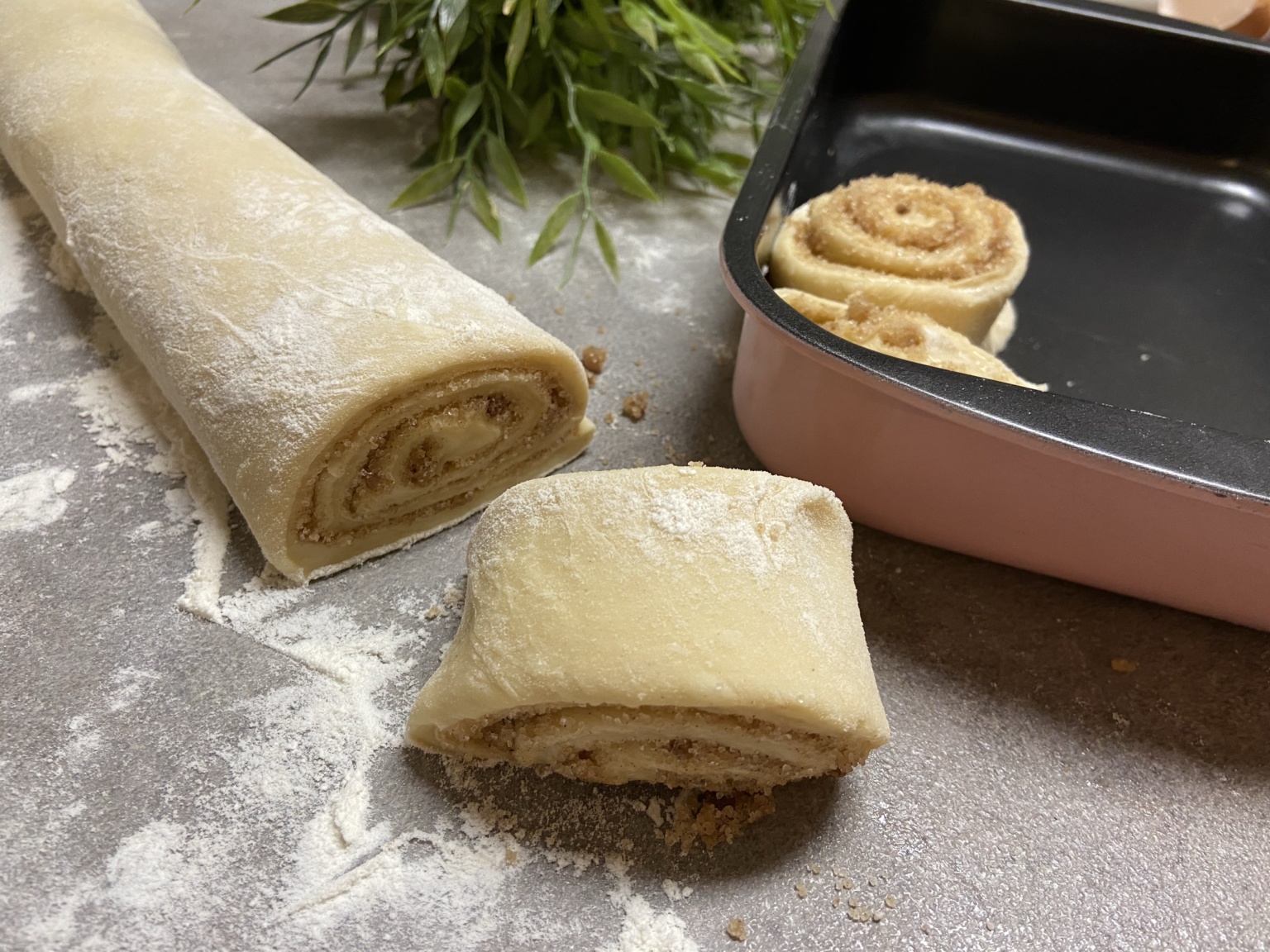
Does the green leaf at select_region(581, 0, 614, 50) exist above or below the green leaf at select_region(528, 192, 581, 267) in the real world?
above

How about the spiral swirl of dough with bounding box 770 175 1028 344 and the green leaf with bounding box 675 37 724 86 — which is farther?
the green leaf with bounding box 675 37 724 86

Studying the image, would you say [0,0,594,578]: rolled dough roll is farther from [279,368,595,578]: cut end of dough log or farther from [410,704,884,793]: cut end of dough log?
[410,704,884,793]: cut end of dough log

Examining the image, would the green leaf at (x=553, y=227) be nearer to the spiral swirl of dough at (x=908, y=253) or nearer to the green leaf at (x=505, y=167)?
the green leaf at (x=505, y=167)

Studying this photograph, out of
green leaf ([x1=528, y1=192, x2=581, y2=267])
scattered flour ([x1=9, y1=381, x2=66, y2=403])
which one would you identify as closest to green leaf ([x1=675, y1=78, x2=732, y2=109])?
green leaf ([x1=528, y1=192, x2=581, y2=267])

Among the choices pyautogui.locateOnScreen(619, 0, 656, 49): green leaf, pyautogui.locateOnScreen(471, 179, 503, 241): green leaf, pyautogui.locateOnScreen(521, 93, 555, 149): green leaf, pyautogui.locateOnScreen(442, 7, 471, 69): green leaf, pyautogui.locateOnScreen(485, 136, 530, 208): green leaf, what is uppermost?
pyautogui.locateOnScreen(619, 0, 656, 49): green leaf

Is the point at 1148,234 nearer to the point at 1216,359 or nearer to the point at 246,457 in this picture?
the point at 1216,359
